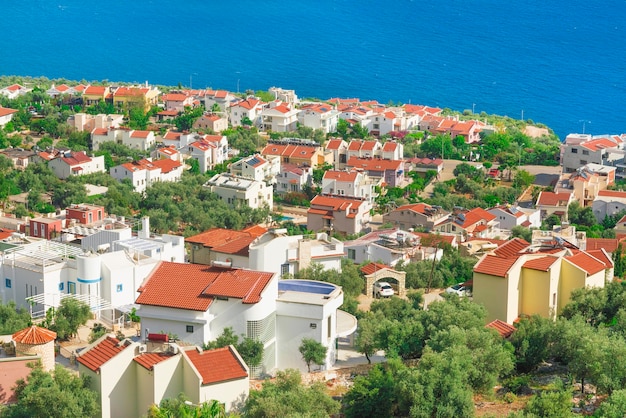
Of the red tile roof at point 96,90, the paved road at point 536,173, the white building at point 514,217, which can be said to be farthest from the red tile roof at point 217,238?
the red tile roof at point 96,90

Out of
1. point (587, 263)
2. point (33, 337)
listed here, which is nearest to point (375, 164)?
point (587, 263)

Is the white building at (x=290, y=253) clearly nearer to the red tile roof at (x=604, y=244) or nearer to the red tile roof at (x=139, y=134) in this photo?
the red tile roof at (x=604, y=244)

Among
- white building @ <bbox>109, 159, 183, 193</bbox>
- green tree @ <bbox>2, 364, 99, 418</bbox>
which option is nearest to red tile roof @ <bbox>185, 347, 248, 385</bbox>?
green tree @ <bbox>2, 364, 99, 418</bbox>

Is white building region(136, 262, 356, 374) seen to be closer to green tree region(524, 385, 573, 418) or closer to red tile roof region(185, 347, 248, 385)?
red tile roof region(185, 347, 248, 385)

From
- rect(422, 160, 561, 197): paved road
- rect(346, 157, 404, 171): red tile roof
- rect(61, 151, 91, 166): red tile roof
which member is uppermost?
rect(61, 151, 91, 166): red tile roof

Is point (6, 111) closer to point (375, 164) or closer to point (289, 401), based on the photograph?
point (375, 164)

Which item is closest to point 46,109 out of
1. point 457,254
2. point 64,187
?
point 64,187
